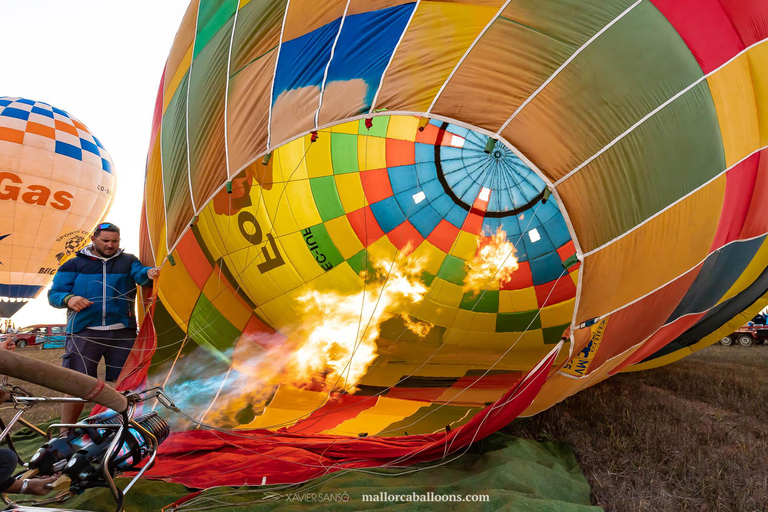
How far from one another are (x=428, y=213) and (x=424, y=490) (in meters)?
2.40

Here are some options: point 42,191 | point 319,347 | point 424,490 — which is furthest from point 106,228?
point 42,191

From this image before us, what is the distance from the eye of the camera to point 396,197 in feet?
12.8

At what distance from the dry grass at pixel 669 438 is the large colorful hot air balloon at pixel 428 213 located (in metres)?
0.34

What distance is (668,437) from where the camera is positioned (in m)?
2.40

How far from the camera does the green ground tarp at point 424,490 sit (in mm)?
1709

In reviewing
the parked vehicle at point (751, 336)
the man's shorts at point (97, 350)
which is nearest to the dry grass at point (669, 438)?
the man's shorts at point (97, 350)

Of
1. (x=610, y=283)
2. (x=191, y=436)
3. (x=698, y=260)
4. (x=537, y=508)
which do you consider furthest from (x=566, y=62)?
(x=191, y=436)

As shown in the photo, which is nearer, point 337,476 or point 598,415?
point 337,476

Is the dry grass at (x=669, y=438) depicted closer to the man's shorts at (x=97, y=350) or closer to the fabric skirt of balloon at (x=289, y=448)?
the fabric skirt of balloon at (x=289, y=448)

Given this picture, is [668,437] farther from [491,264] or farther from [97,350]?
[97,350]

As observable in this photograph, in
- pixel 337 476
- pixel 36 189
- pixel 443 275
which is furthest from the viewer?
pixel 36 189

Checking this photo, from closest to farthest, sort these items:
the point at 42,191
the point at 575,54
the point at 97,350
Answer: the point at 575,54 < the point at 97,350 < the point at 42,191

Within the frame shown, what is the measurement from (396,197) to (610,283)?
221 cm

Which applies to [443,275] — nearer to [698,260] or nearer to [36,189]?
[698,260]
